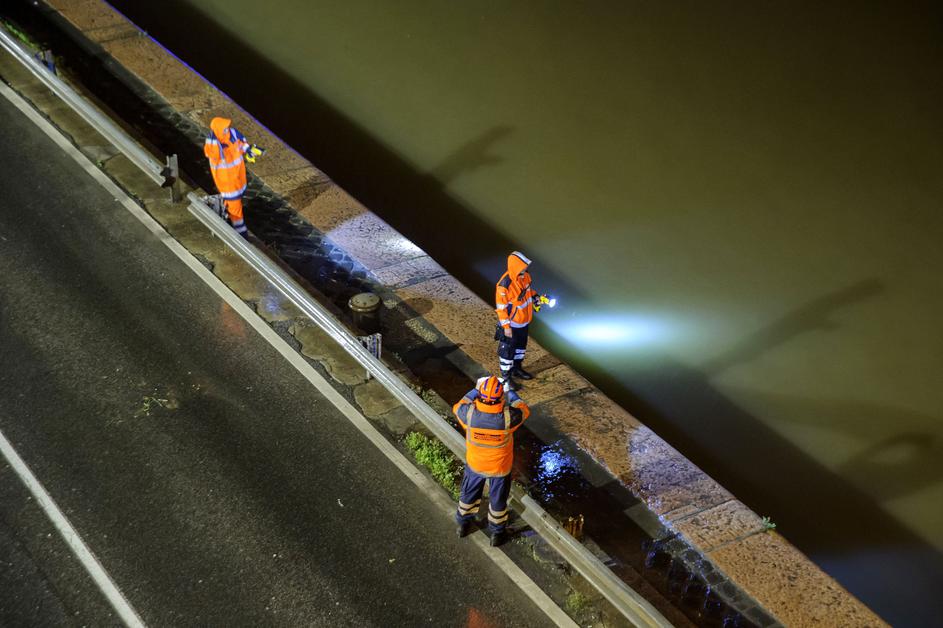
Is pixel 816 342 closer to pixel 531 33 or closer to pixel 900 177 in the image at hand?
pixel 900 177

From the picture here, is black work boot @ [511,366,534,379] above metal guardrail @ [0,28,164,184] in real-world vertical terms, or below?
above

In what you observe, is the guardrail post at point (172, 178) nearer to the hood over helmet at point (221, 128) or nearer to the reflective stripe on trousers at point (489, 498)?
the hood over helmet at point (221, 128)

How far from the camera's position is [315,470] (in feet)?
32.2

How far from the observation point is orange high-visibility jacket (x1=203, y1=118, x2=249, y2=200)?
12172 millimetres

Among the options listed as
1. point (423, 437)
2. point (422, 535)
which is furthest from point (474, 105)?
point (422, 535)

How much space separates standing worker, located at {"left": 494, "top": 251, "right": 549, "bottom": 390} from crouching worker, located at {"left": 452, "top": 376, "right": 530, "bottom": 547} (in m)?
1.77

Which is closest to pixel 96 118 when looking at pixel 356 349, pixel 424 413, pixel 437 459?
pixel 356 349

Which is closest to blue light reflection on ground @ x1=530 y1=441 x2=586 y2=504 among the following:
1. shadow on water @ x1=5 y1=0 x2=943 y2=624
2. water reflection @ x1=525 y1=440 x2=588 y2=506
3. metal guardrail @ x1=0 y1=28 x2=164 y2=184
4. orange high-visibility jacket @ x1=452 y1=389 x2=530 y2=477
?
water reflection @ x1=525 y1=440 x2=588 y2=506

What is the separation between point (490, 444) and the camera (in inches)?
340

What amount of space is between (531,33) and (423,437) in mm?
12822

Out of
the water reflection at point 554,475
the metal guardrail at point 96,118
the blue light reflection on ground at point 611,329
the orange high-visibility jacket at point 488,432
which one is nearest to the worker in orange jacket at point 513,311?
the water reflection at point 554,475

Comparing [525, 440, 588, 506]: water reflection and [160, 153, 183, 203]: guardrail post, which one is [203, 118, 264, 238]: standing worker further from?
[525, 440, 588, 506]: water reflection

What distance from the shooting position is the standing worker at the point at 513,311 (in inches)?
422

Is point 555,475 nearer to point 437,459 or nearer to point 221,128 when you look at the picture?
point 437,459
